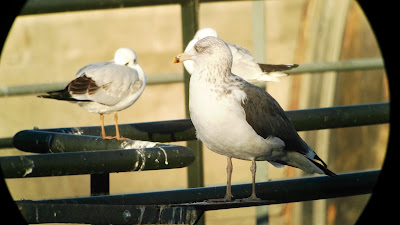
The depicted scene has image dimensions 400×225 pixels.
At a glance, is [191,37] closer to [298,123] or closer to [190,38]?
[190,38]

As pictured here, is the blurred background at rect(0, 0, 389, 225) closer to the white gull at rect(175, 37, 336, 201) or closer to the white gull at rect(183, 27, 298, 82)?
the white gull at rect(183, 27, 298, 82)

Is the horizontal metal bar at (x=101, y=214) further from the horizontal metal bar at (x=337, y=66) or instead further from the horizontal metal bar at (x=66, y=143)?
the horizontal metal bar at (x=337, y=66)

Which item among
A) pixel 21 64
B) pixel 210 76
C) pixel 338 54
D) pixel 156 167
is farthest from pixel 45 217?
pixel 338 54

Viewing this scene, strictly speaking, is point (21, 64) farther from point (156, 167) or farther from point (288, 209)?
point (156, 167)

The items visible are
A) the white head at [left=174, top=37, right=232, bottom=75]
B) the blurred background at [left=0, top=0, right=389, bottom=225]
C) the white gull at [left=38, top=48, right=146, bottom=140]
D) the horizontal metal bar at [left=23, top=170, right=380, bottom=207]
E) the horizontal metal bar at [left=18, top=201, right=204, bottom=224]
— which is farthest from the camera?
the blurred background at [left=0, top=0, right=389, bottom=225]

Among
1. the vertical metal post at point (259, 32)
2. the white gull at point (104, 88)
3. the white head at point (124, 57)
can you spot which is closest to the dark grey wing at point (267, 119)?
the white gull at point (104, 88)

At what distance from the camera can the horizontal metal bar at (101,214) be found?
7.90 feet

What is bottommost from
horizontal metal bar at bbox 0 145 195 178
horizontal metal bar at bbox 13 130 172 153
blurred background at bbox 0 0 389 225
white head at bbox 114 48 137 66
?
blurred background at bbox 0 0 389 225

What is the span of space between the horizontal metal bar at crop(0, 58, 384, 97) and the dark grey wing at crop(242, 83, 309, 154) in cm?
205

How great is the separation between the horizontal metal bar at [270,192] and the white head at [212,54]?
444mm

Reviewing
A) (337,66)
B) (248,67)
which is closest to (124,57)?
(248,67)

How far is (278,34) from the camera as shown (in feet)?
23.5

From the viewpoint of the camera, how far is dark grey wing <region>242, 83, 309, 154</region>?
291 centimetres

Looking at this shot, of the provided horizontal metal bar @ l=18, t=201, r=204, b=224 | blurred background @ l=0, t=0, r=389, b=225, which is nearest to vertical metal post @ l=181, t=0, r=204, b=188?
blurred background @ l=0, t=0, r=389, b=225
